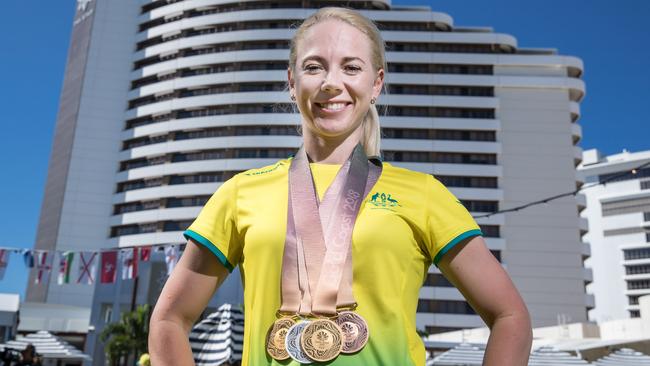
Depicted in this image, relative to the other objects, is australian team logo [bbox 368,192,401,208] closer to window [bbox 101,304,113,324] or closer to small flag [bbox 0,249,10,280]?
small flag [bbox 0,249,10,280]

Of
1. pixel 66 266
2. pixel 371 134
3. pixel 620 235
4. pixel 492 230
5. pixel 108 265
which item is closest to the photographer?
pixel 371 134

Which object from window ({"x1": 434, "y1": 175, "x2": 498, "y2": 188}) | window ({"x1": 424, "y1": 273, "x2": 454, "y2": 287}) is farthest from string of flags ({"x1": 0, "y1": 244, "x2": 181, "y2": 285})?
window ({"x1": 434, "y1": 175, "x2": 498, "y2": 188})

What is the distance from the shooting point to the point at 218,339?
12.2 m

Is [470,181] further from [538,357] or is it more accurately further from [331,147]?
[331,147]

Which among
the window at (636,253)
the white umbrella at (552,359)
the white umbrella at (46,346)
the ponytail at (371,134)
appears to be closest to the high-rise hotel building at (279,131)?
the white umbrella at (46,346)

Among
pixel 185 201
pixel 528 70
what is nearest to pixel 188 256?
pixel 185 201

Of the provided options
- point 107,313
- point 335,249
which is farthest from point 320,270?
point 107,313

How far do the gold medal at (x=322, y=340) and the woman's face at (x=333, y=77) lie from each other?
0.51 meters

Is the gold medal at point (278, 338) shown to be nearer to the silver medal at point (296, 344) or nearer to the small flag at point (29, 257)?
the silver medal at point (296, 344)

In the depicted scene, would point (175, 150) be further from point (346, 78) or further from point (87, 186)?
point (346, 78)

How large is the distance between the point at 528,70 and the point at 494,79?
4170 millimetres

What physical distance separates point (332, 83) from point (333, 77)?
0.02 meters

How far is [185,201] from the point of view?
50781mm

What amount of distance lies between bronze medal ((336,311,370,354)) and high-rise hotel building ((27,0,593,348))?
45713 mm
